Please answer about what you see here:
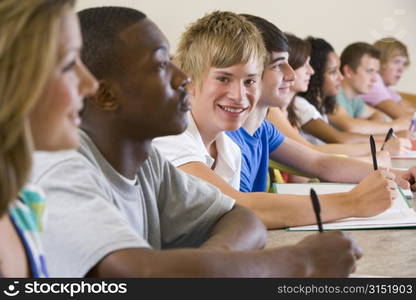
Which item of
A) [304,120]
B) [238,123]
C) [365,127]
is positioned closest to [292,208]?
[238,123]

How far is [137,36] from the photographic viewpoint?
1.07m

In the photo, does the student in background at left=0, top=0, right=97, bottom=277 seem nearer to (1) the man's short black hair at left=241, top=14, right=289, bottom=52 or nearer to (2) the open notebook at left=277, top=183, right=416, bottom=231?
(2) the open notebook at left=277, top=183, right=416, bottom=231

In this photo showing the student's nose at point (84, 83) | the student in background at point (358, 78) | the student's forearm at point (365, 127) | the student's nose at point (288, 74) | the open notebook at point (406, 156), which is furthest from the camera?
the student in background at point (358, 78)

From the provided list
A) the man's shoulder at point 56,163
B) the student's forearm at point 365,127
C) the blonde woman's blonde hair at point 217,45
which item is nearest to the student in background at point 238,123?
the blonde woman's blonde hair at point 217,45

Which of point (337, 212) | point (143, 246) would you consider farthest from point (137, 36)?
point (337, 212)

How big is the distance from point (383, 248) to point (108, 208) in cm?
67

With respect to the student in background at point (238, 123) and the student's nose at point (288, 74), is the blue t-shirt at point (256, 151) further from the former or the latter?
the student's nose at point (288, 74)

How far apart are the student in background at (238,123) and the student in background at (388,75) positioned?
2713 millimetres

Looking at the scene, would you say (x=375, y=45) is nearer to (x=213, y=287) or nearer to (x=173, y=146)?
(x=173, y=146)

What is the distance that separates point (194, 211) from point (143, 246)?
37cm

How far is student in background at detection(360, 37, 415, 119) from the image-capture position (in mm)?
4867

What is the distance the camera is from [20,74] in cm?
64

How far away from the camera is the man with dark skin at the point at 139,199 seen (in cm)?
89

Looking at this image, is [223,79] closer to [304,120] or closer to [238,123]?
[238,123]
